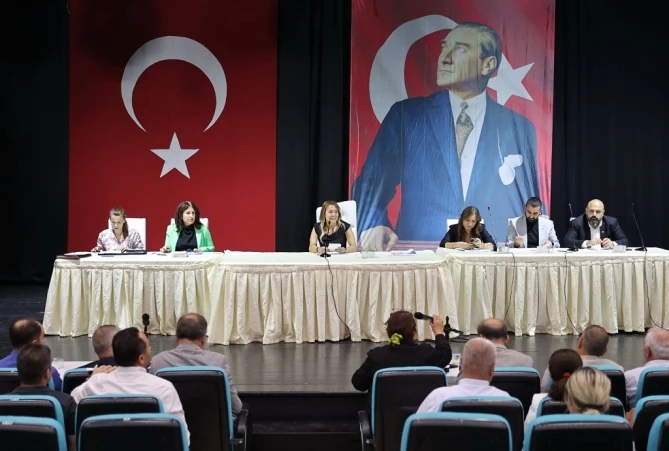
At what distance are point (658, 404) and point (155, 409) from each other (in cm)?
185

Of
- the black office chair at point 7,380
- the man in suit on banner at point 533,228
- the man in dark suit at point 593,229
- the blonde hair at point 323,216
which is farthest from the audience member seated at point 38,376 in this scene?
the man in dark suit at point 593,229

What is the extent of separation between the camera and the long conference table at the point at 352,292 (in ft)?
21.0

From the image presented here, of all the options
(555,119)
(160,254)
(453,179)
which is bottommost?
(160,254)

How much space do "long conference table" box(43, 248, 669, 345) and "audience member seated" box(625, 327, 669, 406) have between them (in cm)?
271

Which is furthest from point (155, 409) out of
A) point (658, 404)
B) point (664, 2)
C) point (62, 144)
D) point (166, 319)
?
point (664, 2)

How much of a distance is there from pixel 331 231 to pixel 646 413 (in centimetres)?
449

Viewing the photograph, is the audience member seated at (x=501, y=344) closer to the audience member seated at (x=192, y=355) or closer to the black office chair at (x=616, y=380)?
the black office chair at (x=616, y=380)

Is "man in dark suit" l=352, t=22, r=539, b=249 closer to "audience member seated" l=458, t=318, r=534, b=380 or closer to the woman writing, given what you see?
the woman writing

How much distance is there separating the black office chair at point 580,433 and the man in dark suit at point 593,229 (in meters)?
4.84

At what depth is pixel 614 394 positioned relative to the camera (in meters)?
3.57

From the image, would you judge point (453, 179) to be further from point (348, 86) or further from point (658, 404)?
point (658, 404)

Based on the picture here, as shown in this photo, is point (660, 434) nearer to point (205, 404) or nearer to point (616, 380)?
point (616, 380)

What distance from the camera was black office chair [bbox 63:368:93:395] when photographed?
3.65 m

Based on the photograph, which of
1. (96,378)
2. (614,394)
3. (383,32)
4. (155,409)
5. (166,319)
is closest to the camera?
(155,409)
